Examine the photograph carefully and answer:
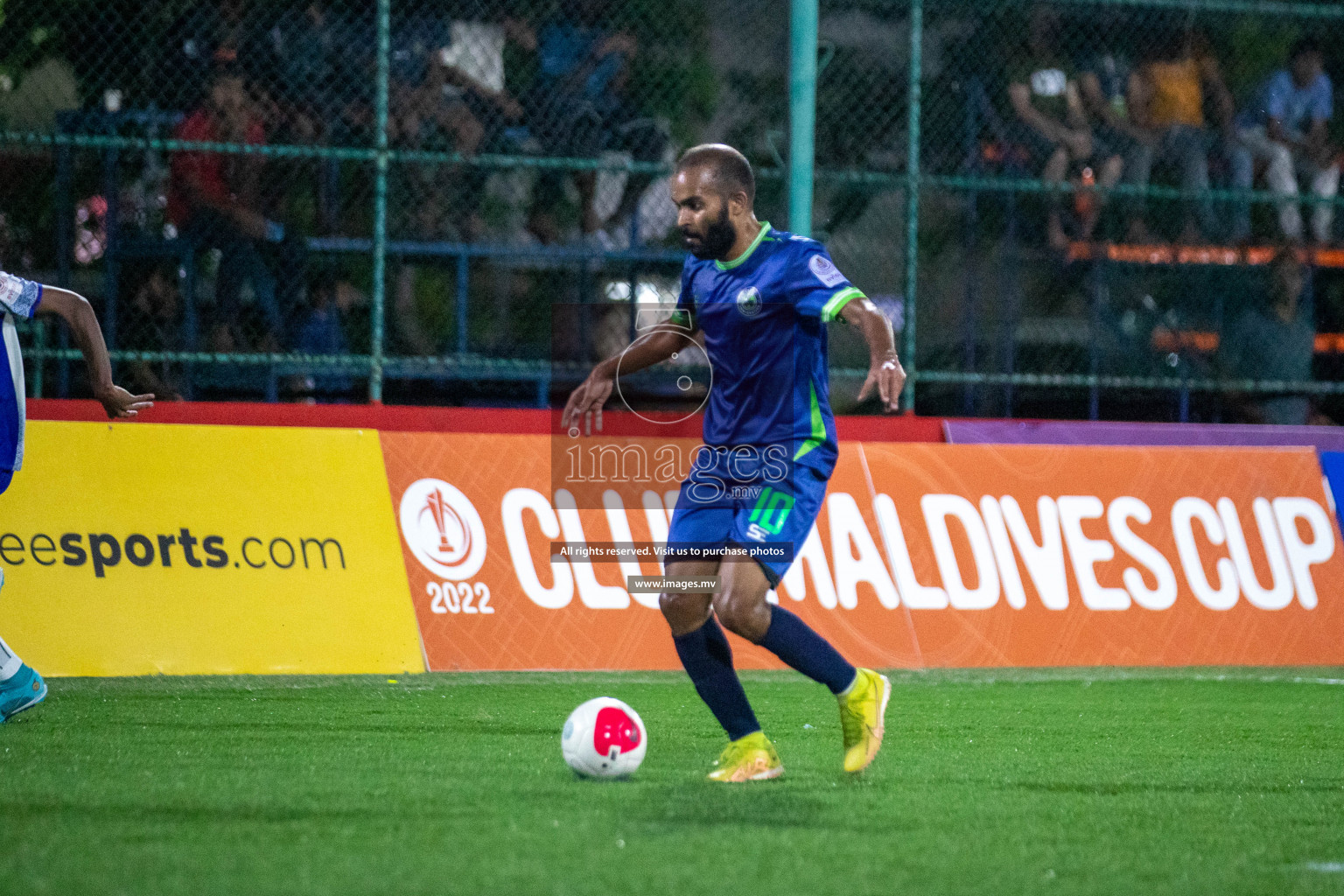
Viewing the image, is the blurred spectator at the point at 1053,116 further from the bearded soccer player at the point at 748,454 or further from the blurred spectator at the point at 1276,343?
the bearded soccer player at the point at 748,454

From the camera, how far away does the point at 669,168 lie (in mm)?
10125

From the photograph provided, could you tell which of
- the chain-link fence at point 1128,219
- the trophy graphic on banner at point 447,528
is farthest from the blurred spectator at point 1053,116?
the trophy graphic on banner at point 447,528

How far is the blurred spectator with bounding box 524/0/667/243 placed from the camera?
10273 millimetres

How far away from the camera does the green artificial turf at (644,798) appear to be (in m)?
3.82

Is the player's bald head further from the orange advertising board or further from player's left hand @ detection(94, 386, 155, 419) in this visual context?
the orange advertising board

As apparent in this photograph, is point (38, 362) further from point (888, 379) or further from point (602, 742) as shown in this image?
point (888, 379)

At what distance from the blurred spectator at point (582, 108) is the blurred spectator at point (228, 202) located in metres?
1.76

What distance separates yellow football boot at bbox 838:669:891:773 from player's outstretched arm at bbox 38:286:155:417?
3.17m

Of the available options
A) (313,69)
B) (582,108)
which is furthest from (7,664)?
(582,108)

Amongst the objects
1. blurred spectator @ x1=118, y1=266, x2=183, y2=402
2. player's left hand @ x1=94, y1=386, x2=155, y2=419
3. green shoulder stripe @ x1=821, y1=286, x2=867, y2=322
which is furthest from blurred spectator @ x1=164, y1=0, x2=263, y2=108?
green shoulder stripe @ x1=821, y1=286, x2=867, y2=322

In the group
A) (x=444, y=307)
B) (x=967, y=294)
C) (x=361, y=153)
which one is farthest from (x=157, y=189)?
(x=967, y=294)

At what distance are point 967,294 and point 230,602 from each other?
543 centimetres

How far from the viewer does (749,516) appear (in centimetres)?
522

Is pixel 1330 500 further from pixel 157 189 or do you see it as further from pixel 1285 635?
pixel 157 189
